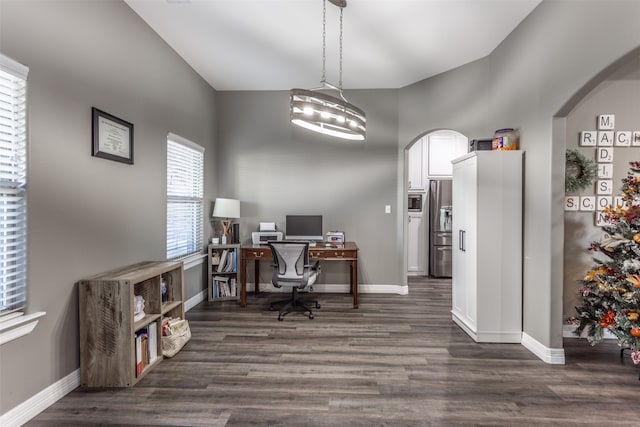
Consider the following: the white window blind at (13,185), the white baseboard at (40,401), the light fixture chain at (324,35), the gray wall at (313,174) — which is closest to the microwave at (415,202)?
the gray wall at (313,174)

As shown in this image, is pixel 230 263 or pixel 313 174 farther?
pixel 313 174

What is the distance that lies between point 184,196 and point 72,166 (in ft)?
5.58

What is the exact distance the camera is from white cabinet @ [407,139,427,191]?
232 inches

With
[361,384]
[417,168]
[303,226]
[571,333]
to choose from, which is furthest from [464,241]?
[417,168]

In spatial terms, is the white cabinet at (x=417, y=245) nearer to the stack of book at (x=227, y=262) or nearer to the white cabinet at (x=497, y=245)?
the white cabinet at (x=497, y=245)

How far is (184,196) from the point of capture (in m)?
3.88

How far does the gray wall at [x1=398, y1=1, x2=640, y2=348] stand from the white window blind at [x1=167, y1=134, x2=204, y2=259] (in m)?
3.71

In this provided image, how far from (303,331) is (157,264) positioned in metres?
1.61

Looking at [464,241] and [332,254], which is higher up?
[464,241]

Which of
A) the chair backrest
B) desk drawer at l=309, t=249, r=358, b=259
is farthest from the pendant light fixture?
desk drawer at l=309, t=249, r=358, b=259

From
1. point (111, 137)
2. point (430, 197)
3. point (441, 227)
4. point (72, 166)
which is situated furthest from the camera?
point (430, 197)

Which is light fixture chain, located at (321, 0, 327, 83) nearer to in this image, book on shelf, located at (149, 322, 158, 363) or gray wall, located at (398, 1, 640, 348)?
gray wall, located at (398, 1, 640, 348)

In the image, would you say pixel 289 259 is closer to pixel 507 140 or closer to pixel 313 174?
pixel 313 174

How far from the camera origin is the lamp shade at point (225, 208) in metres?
4.39
